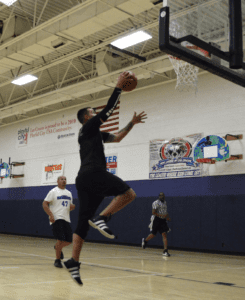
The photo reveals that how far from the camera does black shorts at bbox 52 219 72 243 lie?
7.33 m

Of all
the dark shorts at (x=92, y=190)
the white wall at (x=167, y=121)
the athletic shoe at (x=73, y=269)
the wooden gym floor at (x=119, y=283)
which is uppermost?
the white wall at (x=167, y=121)

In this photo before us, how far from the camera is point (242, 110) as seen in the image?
1288 cm

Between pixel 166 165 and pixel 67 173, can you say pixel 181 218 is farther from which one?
pixel 67 173

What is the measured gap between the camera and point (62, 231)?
7348mm

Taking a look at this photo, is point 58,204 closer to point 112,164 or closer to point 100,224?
point 100,224

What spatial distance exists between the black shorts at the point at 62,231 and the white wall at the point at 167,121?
7.48m

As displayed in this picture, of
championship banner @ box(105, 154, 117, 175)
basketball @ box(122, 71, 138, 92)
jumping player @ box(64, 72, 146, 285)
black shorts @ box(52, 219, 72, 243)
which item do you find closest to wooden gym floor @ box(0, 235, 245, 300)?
black shorts @ box(52, 219, 72, 243)

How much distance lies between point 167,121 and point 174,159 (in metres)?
1.65

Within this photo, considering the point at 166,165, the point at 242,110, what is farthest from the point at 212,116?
the point at 166,165

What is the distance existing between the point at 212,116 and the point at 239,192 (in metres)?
3.03

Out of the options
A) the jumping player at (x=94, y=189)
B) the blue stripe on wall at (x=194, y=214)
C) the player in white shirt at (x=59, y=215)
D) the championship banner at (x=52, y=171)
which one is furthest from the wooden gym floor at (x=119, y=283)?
the championship banner at (x=52, y=171)

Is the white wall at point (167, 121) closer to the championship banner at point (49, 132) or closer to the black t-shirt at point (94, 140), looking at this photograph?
the championship banner at point (49, 132)

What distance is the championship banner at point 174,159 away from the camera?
14.0 m

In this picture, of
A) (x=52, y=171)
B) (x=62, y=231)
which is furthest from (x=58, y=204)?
(x=52, y=171)
